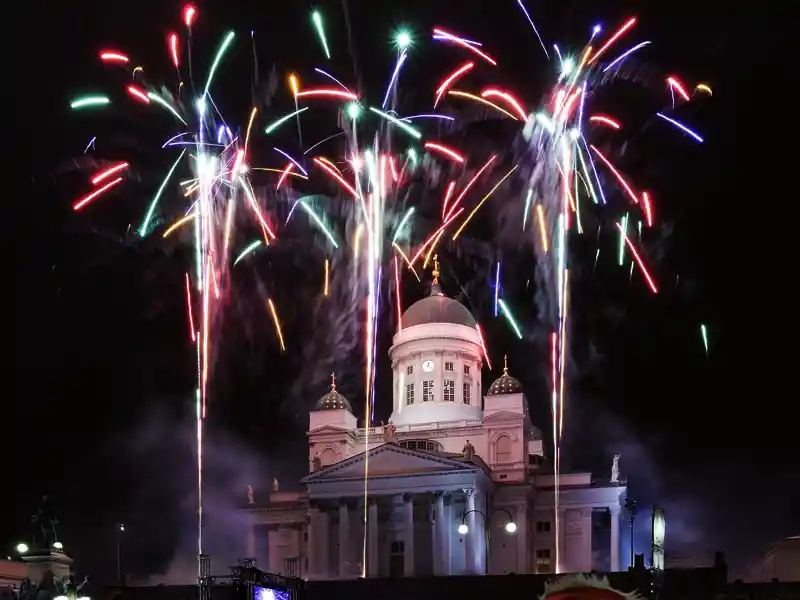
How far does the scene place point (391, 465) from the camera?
67188 mm

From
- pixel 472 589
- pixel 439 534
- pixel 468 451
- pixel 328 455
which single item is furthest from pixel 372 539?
pixel 472 589

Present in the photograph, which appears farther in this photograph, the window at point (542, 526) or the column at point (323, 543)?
the window at point (542, 526)

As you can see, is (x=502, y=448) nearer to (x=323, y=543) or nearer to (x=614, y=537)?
(x=614, y=537)

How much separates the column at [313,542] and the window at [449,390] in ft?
43.2

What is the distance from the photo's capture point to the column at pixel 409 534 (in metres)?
66.0

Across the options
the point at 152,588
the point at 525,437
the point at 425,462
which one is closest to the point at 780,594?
the point at 152,588

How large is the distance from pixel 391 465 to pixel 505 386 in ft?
37.6

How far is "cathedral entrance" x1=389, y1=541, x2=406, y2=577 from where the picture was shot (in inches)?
Answer: 2657

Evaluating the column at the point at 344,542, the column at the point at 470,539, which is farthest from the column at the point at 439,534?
the column at the point at 344,542

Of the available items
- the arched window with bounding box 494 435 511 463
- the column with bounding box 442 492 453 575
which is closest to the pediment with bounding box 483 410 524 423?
the arched window with bounding box 494 435 511 463

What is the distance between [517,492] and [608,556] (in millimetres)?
7515

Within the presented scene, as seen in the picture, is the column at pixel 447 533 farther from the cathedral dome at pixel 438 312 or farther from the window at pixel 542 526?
the cathedral dome at pixel 438 312

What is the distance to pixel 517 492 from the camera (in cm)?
6944

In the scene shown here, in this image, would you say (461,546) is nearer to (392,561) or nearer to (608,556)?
(392,561)
